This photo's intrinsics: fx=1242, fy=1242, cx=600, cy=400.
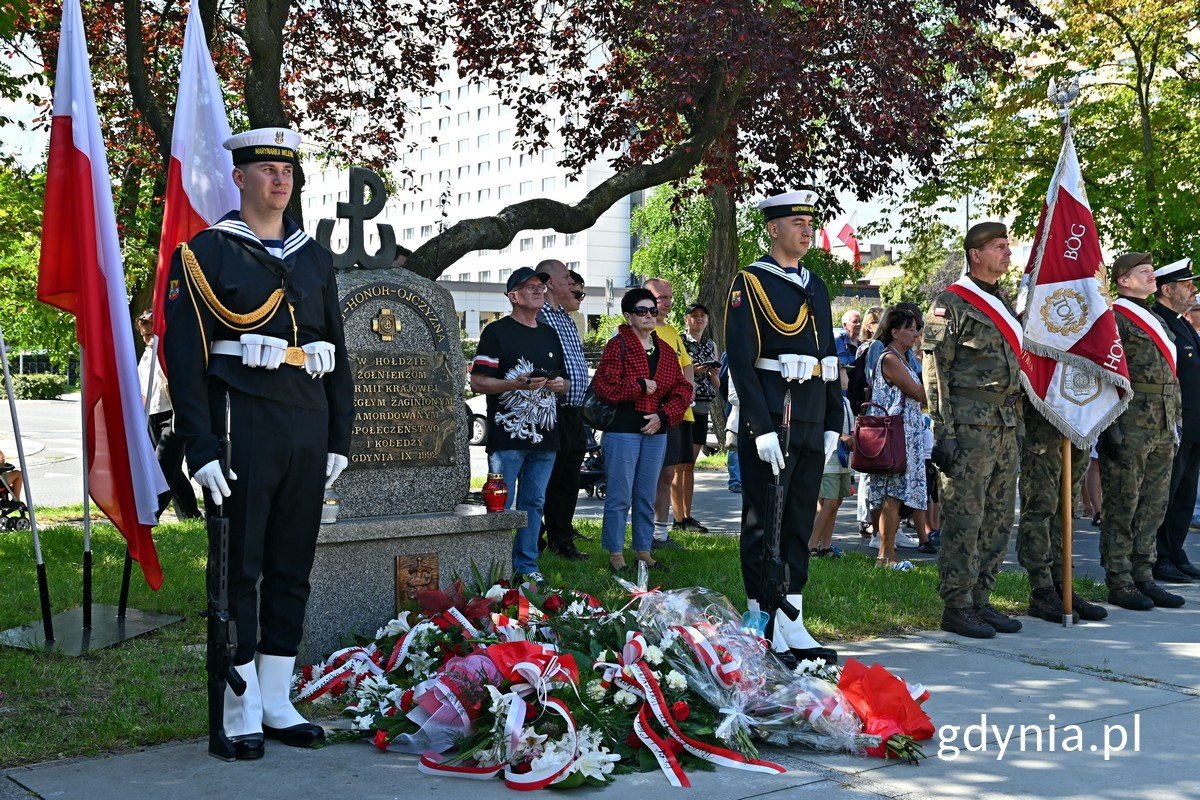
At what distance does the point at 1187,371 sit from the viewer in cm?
945

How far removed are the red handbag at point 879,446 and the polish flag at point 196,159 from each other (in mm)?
4803

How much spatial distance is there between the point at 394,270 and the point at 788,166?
556 cm

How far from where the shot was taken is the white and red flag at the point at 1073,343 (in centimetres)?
746

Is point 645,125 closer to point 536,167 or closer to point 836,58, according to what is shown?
point 836,58

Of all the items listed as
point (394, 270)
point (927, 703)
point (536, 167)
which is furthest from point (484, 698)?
point (536, 167)

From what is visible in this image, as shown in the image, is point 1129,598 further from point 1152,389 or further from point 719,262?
point 719,262

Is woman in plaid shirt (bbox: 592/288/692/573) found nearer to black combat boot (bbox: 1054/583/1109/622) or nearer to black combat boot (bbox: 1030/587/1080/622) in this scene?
black combat boot (bbox: 1030/587/1080/622)

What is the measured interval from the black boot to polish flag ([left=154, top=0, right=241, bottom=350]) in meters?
4.80

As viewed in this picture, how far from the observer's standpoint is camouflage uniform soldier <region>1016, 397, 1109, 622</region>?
750 centimetres

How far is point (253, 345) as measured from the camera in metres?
4.64

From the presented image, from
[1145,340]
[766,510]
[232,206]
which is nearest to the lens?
[766,510]

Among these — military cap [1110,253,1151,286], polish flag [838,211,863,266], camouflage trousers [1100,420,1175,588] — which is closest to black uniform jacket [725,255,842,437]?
camouflage trousers [1100,420,1175,588]

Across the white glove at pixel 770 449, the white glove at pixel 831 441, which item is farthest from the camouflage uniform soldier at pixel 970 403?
the white glove at pixel 770 449

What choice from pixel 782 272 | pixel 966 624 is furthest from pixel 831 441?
pixel 966 624
